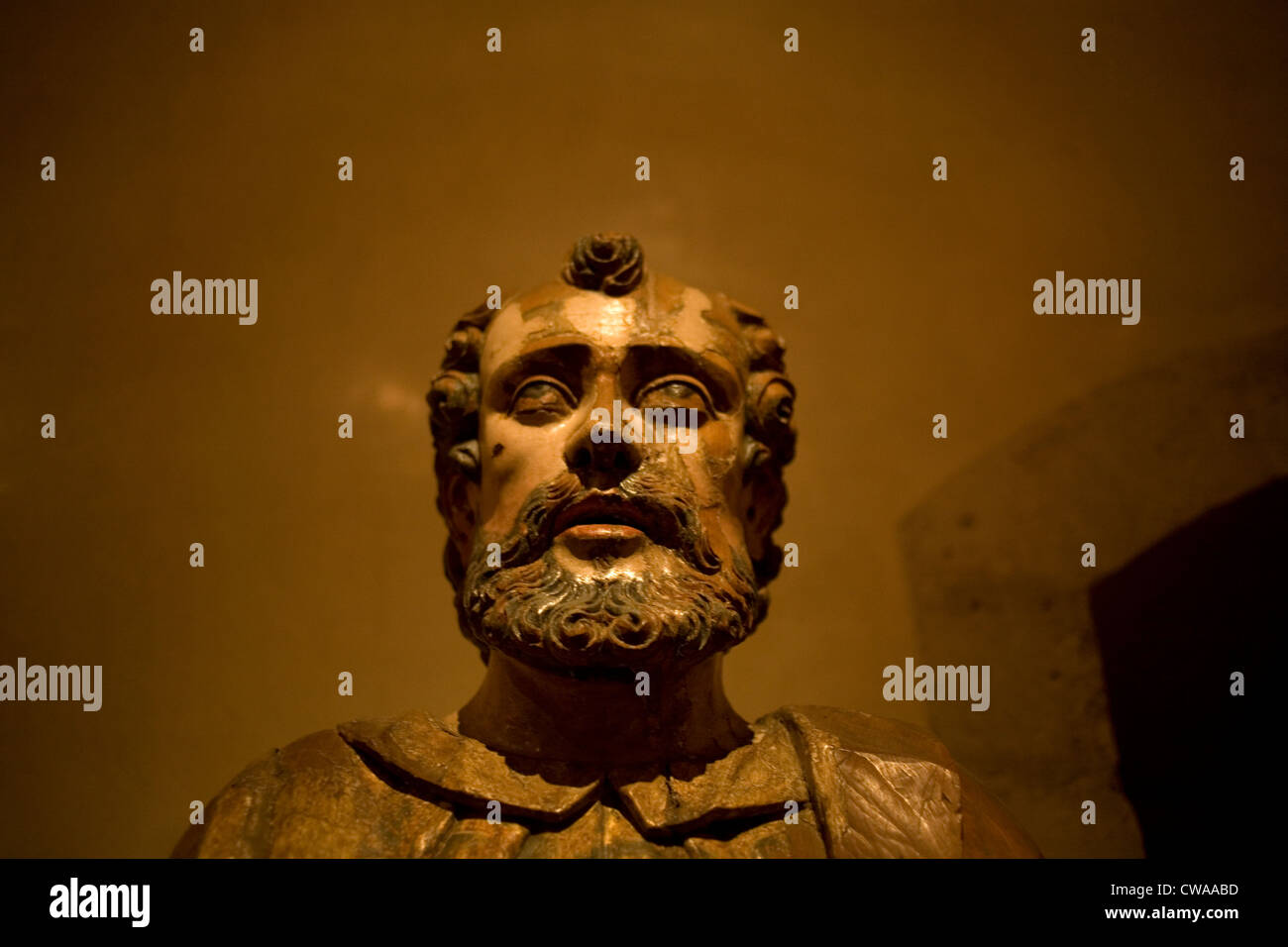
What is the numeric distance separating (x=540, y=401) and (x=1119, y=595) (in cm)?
169

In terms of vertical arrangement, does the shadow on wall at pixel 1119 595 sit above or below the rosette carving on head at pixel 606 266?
below

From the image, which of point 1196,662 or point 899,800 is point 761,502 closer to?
point 899,800

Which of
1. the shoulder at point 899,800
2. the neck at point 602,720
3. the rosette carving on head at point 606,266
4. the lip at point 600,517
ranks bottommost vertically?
the shoulder at point 899,800

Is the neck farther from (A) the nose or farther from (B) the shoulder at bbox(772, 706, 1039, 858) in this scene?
(A) the nose

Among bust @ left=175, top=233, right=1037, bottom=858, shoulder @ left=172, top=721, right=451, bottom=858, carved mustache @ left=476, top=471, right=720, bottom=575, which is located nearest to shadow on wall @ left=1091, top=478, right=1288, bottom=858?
bust @ left=175, top=233, right=1037, bottom=858

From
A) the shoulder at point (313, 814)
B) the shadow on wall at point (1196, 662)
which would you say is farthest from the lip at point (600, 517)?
the shadow on wall at point (1196, 662)

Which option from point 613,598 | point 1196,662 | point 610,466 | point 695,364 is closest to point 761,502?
point 695,364

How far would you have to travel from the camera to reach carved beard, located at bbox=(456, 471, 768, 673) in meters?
1.81

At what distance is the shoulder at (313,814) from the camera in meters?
1.76

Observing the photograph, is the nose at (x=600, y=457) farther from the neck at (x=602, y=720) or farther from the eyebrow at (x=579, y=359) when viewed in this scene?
the neck at (x=602, y=720)

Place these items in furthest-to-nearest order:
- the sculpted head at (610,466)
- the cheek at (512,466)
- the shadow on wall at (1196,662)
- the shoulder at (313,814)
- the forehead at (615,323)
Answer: the shadow on wall at (1196,662), the forehead at (615,323), the cheek at (512,466), the sculpted head at (610,466), the shoulder at (313,814)

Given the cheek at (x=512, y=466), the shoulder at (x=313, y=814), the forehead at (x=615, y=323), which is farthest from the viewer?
the forehead at (x=615, y=323)

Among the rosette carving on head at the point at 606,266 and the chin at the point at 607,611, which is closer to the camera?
the chin at the point at 607,611

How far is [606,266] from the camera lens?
7.32 ft
